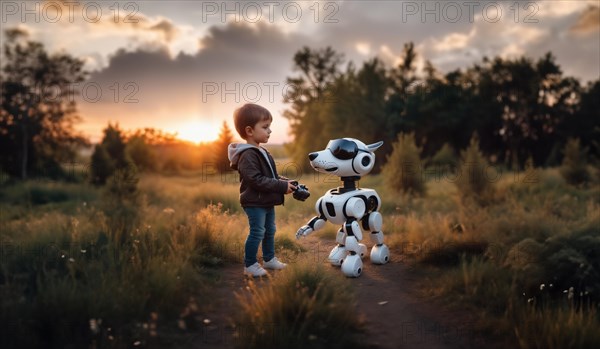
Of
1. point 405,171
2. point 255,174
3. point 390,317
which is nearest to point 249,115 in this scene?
point 255,174

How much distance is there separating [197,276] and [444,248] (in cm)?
362

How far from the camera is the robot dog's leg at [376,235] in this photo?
6575 mm

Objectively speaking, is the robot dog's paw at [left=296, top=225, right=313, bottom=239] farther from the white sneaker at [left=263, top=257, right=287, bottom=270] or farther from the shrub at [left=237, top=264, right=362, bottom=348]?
the shrub at [left=237, top=264, right=362, bottom=348]

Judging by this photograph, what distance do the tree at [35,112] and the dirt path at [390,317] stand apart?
28920 mm

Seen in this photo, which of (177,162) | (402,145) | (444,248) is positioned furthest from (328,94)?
(444,248)

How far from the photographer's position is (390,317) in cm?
494

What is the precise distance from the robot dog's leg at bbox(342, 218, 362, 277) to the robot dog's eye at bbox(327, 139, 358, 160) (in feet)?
2.72

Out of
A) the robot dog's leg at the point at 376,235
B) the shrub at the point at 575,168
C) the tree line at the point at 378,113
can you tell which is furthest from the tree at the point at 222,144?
the robot dog's leg at the point at 376,235

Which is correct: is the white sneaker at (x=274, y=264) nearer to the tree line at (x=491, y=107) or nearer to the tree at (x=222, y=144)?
the tree at (x=222, y=144)

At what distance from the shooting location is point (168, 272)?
5.13m

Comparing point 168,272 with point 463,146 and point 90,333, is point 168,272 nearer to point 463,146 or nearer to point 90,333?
point 90,333

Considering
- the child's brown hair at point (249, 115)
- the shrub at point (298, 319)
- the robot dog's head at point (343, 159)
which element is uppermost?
the child's brown hair at point (249, 115)

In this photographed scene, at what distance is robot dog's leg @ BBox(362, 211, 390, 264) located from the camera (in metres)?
6.58

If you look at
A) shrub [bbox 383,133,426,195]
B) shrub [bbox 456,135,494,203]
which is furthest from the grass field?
shrub [bbox 383,133,426,195]
